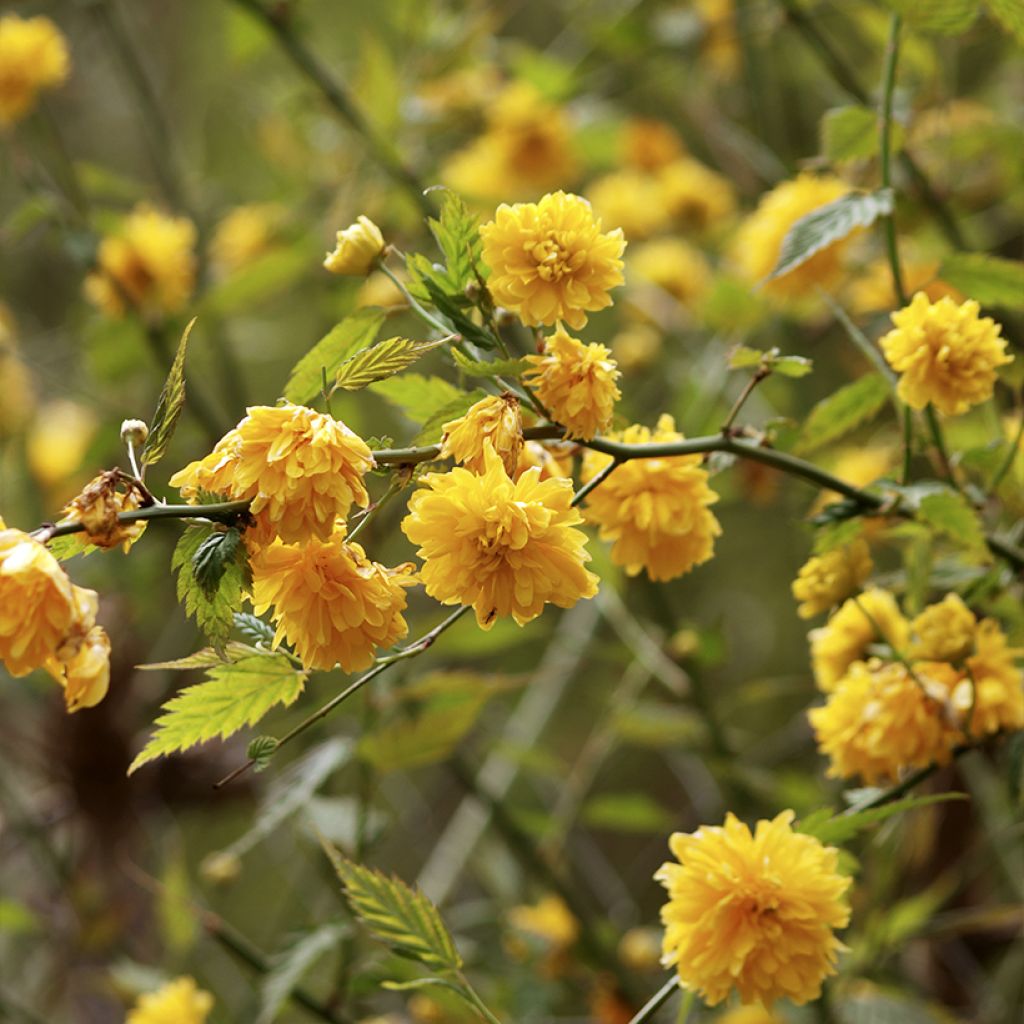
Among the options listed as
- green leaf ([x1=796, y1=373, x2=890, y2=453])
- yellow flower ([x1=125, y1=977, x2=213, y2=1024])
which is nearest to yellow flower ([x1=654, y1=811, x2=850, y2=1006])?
green leaf ([x1=796, y1=373, x2=890, y2=453])

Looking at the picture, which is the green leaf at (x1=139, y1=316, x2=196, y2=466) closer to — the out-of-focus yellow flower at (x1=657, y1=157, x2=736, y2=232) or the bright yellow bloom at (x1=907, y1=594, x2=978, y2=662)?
the bright yellow bloom at (x1=907, y1=594, x2=978, y2=662)

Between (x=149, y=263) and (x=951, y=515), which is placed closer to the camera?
(x=951, y=515)

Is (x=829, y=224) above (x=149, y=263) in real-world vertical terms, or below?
below

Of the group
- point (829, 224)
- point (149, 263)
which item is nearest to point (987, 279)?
point (829, 224)

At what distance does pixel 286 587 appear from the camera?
15.5 inches

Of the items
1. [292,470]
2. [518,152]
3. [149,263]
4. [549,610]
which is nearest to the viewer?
[292,470]

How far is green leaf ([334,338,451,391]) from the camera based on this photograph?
1.30 ft

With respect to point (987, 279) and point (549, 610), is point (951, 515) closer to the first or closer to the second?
point (987, 279)

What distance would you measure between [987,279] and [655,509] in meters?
0.20

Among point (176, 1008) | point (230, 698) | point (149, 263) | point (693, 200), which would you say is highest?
point (149, 263)

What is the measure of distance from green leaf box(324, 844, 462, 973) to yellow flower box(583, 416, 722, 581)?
0.16 m

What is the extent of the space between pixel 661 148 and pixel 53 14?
1.16 m

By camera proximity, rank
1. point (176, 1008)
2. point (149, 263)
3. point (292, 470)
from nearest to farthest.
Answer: point (292, 470) < point (176, 1008) < point (149, 263)

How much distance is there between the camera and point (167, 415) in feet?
1.29
